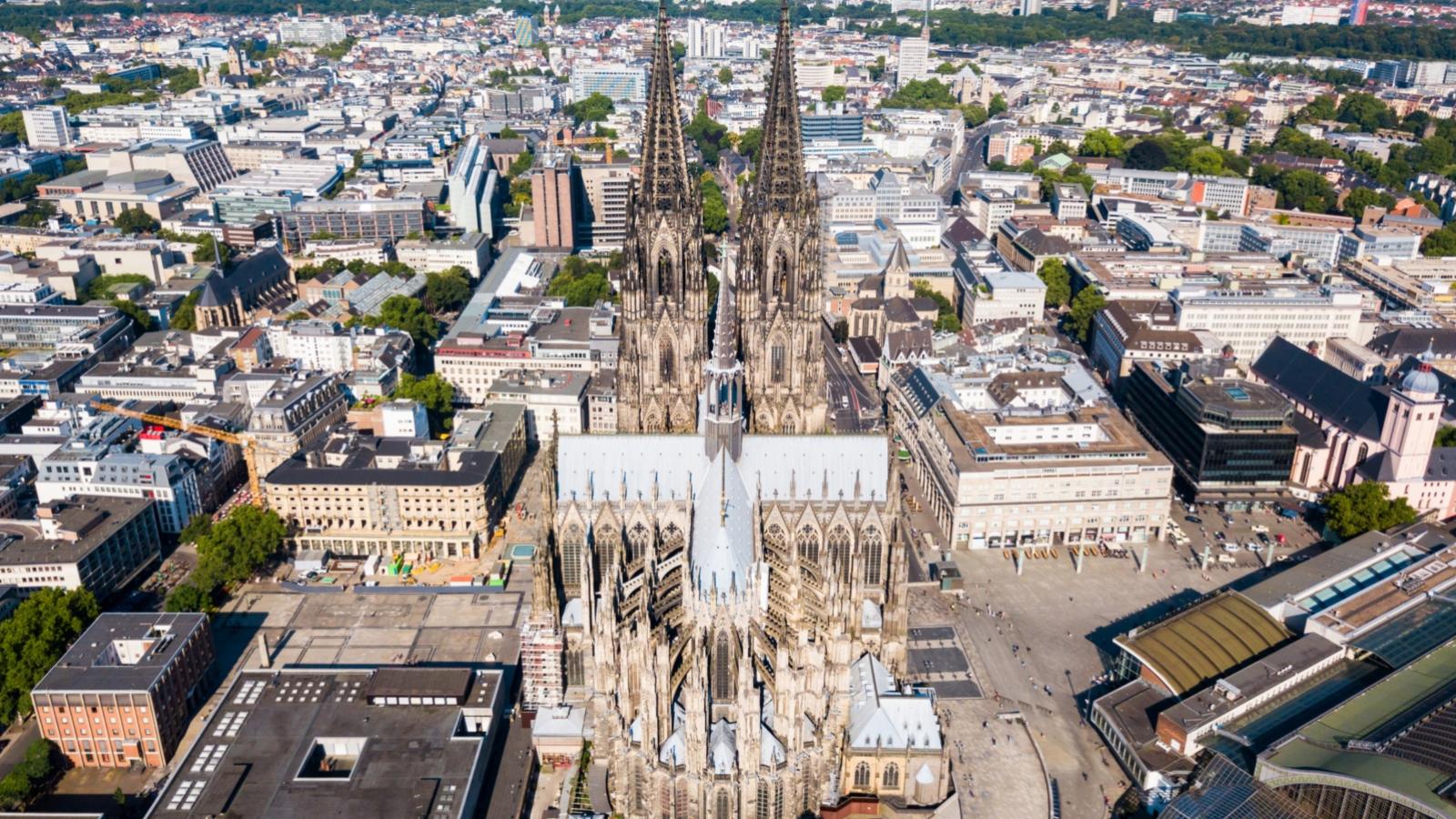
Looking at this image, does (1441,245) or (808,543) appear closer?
(808,543)

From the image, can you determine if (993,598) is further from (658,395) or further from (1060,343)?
(1060,343)

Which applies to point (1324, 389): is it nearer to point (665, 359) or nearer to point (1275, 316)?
point (1275, 316)

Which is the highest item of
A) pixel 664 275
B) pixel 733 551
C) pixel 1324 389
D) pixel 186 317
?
pixel 664 275

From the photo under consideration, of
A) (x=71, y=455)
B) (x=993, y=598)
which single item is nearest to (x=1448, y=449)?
(x=993, y=598)

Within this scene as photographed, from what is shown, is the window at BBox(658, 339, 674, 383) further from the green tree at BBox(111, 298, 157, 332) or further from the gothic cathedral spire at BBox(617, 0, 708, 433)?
the green tree at BBox(111, 298, 157, 332)

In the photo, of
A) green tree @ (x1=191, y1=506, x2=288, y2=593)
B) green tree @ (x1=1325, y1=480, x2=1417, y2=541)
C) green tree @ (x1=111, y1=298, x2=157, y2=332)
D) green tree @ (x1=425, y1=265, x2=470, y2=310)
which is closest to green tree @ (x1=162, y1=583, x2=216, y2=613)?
green tree @ (x1=191, y1=506, x2=288, y2=593)

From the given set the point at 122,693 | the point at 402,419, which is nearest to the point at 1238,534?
the point at 402,419
